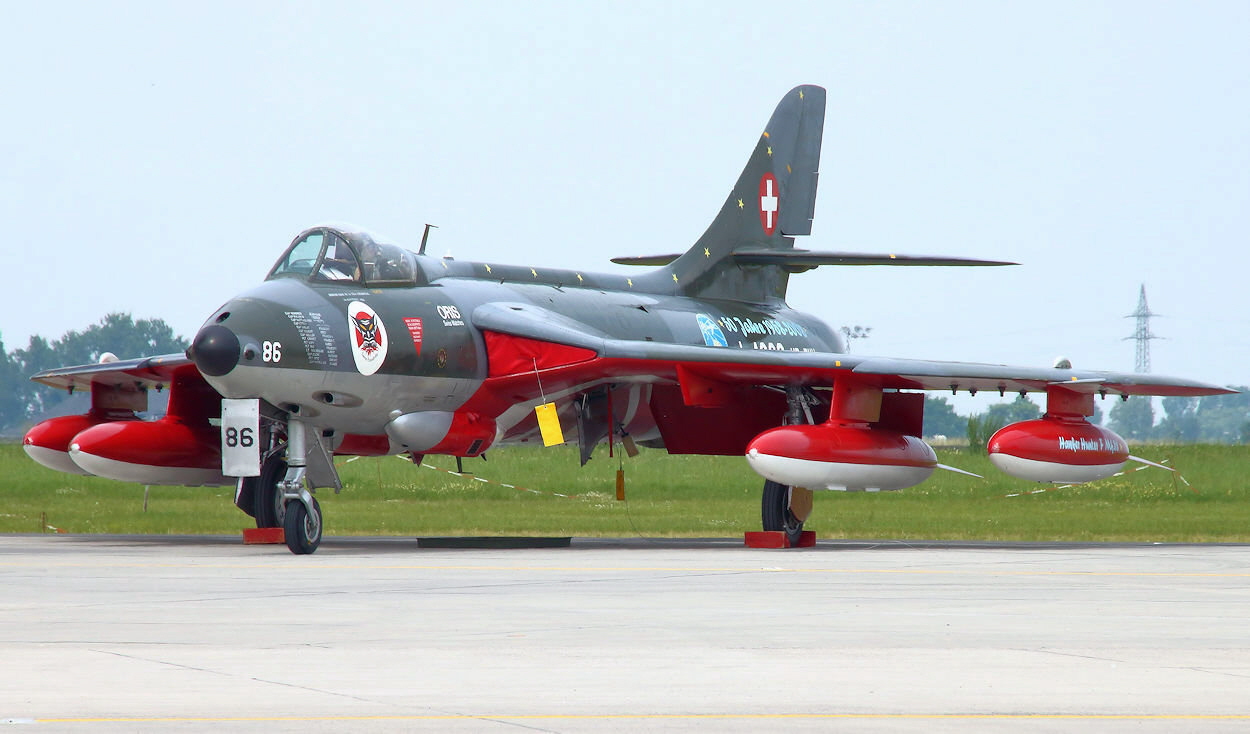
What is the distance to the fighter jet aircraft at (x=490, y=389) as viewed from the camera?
52.7 ft

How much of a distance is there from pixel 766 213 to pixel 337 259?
28.8ft

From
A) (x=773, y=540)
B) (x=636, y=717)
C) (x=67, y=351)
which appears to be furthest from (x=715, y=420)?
(x=67, y=351)

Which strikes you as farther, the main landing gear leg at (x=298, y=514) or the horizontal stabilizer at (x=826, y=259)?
the horizontal stabilizer at (x=826, y=259)

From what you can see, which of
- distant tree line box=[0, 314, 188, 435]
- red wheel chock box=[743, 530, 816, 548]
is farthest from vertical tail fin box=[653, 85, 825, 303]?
distant tree line box=[0, 314, 188, 435]

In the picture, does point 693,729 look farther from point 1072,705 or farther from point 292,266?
point 292,266

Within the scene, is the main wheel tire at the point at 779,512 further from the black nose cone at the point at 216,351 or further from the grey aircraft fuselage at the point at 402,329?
the black nose cone at the point at 216,351

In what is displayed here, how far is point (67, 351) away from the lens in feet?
396

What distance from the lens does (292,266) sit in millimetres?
16703

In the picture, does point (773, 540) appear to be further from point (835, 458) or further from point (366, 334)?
point (366, 334)

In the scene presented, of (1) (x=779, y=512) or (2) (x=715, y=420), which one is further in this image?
(2) (x=715, y=420)

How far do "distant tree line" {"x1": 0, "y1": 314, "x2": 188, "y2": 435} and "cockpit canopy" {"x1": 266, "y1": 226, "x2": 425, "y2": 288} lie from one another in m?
99.7

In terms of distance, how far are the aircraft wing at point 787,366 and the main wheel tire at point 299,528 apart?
318 centimetres

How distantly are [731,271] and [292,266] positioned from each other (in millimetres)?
8356

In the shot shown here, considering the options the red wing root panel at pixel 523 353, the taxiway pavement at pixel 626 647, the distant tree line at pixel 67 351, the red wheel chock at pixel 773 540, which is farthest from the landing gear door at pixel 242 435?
the distant tree line at pixel 67 351
